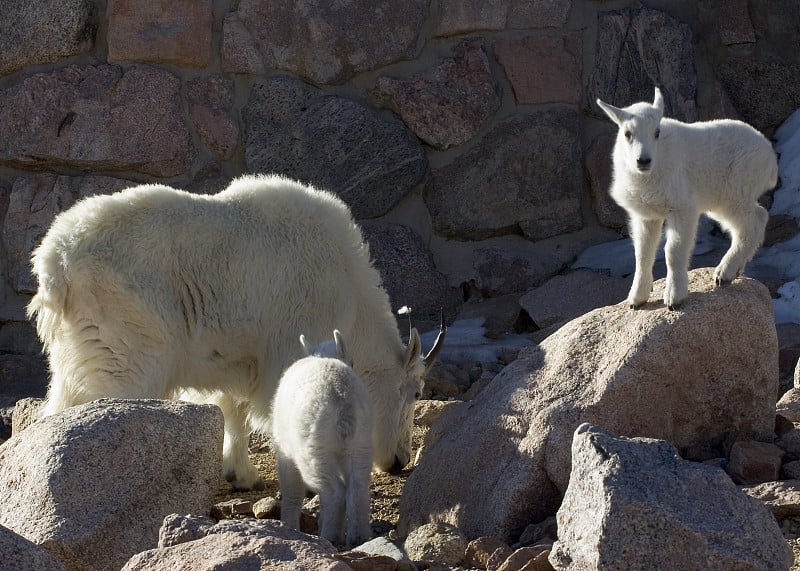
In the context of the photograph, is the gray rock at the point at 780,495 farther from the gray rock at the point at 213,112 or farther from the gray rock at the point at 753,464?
the gray rock at the point at 213,112

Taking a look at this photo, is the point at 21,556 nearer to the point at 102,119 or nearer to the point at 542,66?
the point at 102,119

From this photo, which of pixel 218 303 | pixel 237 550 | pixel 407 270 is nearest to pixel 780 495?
pixel 237 550

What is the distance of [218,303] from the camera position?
669cm

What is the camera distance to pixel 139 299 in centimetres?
638

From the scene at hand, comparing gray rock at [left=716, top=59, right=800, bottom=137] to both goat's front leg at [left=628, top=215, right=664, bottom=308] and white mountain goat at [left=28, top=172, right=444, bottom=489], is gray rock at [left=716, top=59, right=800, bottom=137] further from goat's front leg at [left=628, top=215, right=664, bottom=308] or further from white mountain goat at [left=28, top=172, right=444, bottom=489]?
goat's front leg at [left=628, top=215, right=664, bottom=308]

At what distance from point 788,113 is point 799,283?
1803mm

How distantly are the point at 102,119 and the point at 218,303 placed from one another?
2854 mm

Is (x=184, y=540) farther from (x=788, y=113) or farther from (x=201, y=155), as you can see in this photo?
(x=788, y=113)

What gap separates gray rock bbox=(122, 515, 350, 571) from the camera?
11.8ft

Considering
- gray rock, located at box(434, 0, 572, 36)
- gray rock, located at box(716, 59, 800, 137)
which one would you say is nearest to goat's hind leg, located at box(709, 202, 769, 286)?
gray rock, located at box(434, 0, 572, 36)

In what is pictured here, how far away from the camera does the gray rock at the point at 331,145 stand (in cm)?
895

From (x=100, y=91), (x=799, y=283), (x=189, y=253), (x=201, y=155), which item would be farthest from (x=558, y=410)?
(x=100, y=91)

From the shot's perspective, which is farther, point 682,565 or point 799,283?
point 799,283

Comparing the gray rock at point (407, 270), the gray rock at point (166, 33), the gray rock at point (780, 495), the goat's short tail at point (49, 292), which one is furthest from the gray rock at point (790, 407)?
the gray rock at point (166, 33)
